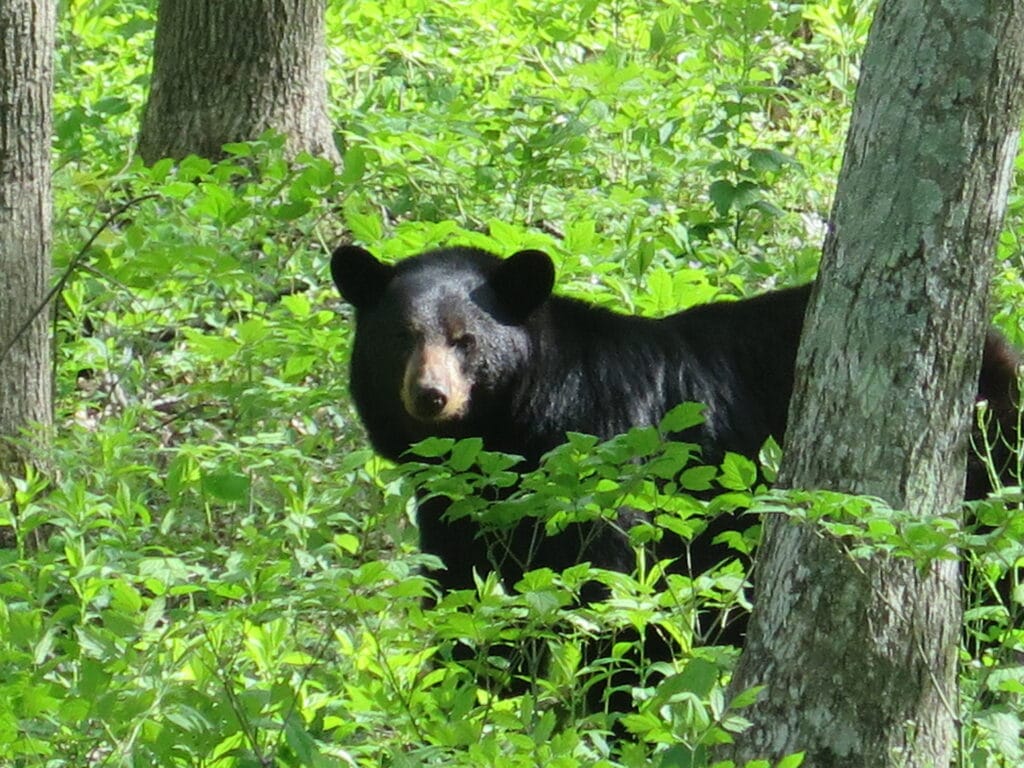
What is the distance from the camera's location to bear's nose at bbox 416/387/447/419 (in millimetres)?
5355

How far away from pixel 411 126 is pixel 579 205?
3.36 ft

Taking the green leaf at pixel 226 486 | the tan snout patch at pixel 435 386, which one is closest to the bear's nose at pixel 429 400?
the tan snout patch at pixel 435 386

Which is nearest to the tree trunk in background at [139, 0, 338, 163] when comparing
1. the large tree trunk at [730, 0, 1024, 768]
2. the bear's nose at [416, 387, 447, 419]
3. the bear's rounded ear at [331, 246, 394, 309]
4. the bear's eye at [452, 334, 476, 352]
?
the bear's rounded ear at [331, 246, 394, 309]

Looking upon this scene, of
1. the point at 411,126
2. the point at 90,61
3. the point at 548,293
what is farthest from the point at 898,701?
the point at 90,61

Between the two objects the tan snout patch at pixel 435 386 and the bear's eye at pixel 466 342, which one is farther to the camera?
the bear's eye at pixel 466 342

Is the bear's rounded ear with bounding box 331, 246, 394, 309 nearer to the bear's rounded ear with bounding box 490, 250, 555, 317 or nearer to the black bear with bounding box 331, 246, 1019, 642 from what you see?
the black bear with bounding box 331, 246, 1019, 642

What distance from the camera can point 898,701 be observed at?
3523 mm

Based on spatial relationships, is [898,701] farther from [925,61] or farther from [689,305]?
[689,305]

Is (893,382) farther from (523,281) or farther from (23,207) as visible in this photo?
(23,207)

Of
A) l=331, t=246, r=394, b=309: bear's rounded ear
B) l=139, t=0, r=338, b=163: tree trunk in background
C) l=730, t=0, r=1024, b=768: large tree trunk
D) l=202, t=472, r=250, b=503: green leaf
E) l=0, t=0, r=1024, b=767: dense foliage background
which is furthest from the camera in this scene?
l=139, t=0, r=338, b=163: tree trunk in background

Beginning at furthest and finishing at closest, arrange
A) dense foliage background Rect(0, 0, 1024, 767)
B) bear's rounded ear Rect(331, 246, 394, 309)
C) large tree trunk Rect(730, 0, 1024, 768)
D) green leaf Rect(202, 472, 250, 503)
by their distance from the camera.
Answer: bear's rounded ear Rect(331, 246, 394, 309) < green leaf Rect(202, 472, 250, 503) < dense foliage background Rect(0, 0, 1024, 767) < large tree trunk Rect(730, 0, 1024, 768)

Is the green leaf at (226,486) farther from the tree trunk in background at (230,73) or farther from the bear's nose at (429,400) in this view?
the tree trunk in background at (230,73)

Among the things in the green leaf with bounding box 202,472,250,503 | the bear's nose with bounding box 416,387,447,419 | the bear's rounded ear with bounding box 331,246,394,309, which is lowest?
the green leaf with bounding box 202,472,250,503

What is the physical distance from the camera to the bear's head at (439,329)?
18.4 ft
